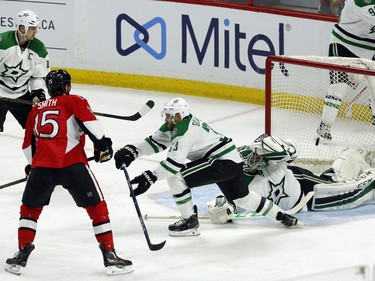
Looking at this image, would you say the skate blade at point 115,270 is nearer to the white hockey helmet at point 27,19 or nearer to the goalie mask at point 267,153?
the goalie mask at point 267,153

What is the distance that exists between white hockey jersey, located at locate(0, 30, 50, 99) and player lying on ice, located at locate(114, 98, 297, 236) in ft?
4.40

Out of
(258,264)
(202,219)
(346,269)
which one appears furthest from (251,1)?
(346,269)

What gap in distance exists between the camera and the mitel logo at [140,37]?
8914 millimetres

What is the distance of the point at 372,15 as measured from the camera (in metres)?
7.20

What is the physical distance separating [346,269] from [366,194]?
2.98 meters

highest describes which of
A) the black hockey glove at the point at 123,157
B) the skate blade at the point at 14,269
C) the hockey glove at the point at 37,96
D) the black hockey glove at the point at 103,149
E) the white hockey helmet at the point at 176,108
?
the white hockey helmet at the point at 176,108

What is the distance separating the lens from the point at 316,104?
275 inches

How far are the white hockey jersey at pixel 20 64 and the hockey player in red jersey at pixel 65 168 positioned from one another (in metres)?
1.69

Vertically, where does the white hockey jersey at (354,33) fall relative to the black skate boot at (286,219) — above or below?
above

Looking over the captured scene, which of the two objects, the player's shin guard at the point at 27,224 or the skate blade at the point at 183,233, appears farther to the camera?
the skate blade at the point at 183,233

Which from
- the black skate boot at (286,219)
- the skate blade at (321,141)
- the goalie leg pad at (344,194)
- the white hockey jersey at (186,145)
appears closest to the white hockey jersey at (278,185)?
the goalie leg pad at (344,194)

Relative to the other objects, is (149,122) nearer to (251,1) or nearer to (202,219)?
(251,1)

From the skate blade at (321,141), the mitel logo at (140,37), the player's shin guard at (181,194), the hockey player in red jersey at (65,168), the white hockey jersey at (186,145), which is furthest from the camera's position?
the mitel logo at (140,37)

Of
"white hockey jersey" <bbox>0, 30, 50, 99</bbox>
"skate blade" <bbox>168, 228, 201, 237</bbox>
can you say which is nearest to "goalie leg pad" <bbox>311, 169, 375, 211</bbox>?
"skate blade" <bbox>168, 228, 201, 237</bbox>
